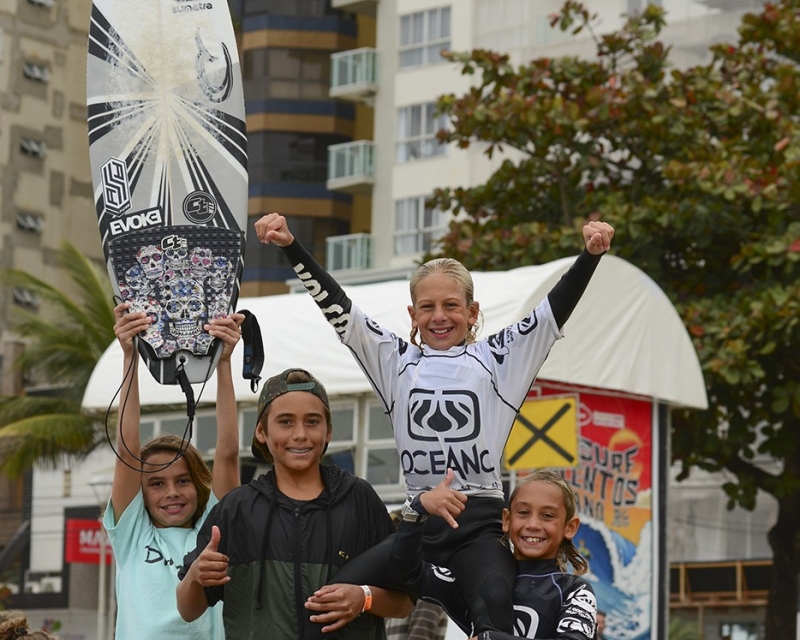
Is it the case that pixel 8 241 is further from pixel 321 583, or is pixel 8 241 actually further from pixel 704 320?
pixel 321 583

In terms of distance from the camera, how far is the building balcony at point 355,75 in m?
40.7

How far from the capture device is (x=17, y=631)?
Result: 5.20 meters

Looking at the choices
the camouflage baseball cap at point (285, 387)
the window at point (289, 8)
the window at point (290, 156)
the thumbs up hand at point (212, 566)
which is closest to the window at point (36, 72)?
the window at point (289, 8)

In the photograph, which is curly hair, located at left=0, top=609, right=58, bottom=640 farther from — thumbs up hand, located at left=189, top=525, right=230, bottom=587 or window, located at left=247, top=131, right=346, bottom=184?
window, located at left=247, top=131, right=346, bottom=184

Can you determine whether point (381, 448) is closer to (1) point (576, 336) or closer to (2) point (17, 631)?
(1) point (576, 336)

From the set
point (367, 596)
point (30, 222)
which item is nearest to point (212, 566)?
point (367, 596)

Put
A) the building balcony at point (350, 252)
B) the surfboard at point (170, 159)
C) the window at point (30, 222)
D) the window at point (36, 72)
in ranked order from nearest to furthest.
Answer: the surfboard at point (170, 159) → the building balcony at point (350, 252) → the window at point (30, 222) → the window at point (36, 72)

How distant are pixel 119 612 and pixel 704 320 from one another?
35.7ft

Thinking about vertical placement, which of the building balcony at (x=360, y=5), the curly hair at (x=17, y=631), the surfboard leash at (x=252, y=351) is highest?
the building balcony at (x=360, y=5)

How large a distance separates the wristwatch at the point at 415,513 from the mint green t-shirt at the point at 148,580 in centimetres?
90

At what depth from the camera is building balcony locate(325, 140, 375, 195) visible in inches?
1591

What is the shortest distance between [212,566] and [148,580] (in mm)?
737

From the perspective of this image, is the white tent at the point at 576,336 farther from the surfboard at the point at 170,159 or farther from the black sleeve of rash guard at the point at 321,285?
the black sleeve of rash guard at the point at 321,285

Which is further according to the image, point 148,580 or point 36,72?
point 36,72
